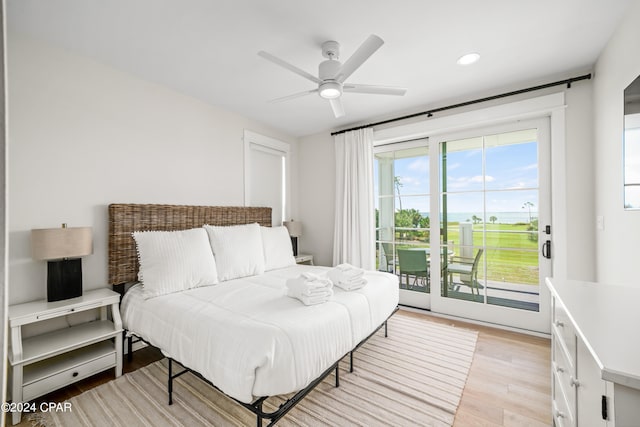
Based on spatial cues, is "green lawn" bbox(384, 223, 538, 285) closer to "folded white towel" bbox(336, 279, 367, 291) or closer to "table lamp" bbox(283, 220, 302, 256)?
"folded white towel" bbox(336, 279, 367, 291)

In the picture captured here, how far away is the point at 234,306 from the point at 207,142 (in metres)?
2.15

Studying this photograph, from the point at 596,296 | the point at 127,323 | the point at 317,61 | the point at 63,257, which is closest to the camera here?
the point at 596,296

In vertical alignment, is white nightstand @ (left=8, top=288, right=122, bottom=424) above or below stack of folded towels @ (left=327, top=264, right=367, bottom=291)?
below

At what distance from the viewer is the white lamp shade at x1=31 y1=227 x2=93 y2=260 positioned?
1818 mm

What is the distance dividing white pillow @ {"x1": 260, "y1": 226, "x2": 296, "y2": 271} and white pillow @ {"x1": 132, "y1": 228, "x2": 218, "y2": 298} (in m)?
0.74

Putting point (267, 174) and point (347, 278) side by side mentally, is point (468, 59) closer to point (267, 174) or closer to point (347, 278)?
point (347, 278)

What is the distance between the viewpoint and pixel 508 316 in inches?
115

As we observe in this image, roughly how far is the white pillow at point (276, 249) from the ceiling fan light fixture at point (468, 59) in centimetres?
259

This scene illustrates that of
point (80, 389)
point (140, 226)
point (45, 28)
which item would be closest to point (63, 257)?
point (140, 226)

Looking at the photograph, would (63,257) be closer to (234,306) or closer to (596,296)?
(234,306)

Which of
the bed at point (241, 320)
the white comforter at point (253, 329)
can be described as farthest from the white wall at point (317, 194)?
the white comforter at point (253, 329)

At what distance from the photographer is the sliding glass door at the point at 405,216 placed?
138 inches

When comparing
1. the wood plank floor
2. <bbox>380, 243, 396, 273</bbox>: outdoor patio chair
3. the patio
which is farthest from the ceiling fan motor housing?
the patio

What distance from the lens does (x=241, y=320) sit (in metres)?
1.57
